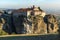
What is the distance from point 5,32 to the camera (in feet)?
110

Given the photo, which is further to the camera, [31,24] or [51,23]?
[51,23]

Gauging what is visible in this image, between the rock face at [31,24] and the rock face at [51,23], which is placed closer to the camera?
the rock face at [31,24]

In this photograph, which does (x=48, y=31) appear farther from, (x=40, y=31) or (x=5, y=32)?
(x=5, y=32)

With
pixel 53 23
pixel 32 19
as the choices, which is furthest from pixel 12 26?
pixel 53 23

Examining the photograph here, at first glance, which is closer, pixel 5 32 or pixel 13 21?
pixel 5 32

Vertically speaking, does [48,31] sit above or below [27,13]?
below

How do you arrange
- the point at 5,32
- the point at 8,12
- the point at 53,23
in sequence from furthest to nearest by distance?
1. the point at 8,12
2. the point at 53,23
3. the point at 5,32

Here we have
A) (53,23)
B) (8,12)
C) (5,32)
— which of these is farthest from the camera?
(8,12)

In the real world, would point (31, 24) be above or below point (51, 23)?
above

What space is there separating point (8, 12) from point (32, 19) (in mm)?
5899

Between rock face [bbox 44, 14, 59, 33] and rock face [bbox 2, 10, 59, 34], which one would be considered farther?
rock face [bbox 44, 14, 59, 33]

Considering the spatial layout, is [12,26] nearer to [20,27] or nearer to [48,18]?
[20,27]

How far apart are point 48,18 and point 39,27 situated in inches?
101

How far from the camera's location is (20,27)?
34.4 metres
